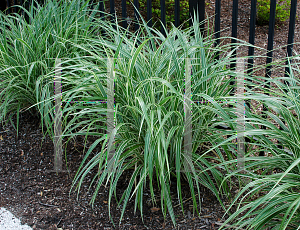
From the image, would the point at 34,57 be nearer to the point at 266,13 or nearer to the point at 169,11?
the point at 169,11

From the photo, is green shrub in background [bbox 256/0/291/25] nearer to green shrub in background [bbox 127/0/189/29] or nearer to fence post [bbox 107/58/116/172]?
green shrub in background [bbox 127/0/189/29]

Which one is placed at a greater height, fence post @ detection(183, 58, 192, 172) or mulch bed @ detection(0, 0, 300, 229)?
fence post @ detection(183, 58, 192, 172)

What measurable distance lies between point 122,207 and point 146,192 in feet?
0.59

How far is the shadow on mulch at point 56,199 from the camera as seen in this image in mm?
1989

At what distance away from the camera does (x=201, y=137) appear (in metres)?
2.17

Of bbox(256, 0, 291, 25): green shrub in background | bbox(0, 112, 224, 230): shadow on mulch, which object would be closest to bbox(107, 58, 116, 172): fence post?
bbox(0, 112, 224, 230): shadow on mulch

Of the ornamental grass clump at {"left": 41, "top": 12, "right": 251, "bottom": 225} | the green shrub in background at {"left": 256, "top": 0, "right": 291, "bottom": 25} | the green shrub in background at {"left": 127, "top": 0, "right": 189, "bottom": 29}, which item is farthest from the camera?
the green shrub in background at {"left": 256, "top": 0, "right": 291, "bottom": 25}

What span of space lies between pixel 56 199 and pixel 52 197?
4cm

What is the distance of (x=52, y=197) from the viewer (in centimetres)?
221

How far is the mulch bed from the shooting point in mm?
1991

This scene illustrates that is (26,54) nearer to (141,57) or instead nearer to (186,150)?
(141,57)

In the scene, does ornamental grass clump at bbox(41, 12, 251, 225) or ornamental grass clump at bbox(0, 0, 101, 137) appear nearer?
ornamental grass clump at bbox(41, 12, 251, 225)

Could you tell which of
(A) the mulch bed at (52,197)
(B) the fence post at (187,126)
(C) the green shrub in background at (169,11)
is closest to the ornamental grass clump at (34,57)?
(A) the mulch bed at (52,197)

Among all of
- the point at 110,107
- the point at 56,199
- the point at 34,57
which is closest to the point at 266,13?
the point at 34,57
